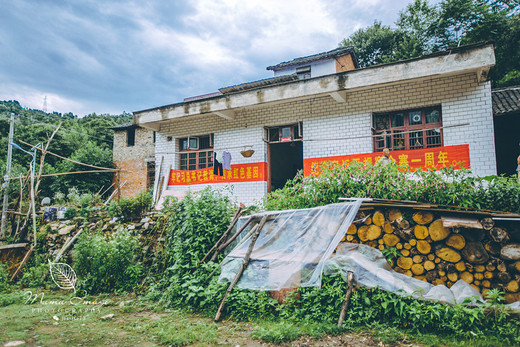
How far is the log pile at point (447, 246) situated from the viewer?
12.1 ft

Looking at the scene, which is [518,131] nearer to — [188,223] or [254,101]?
[254,101]

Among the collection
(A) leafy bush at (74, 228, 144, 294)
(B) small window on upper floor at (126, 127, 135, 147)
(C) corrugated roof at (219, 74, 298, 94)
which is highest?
(C) corrugated roof at (219, 74, 298, 94)

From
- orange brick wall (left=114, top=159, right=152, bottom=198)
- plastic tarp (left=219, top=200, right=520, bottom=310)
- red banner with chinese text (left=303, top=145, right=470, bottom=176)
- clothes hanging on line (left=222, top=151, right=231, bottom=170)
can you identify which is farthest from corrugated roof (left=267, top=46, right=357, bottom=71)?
plastic tarp (left=219, top=200, right=520, bottom=310)

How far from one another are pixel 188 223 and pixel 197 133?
4.89 meters

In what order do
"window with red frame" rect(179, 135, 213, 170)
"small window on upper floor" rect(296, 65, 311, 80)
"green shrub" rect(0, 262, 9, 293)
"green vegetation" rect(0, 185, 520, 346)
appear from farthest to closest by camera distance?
"small window on upper floor" rect(296, 65, 311, 80) → "window with red frame" rect(179, 135, 213, 170) → "green shrub" rect(0, 262, 9, 293) → "green vegetation" rect(0, 185, 520, 346)

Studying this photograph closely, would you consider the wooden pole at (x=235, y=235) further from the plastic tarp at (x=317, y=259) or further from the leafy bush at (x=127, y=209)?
the leafy bush at (x=127, y=209)

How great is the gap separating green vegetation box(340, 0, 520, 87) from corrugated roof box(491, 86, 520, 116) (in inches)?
202

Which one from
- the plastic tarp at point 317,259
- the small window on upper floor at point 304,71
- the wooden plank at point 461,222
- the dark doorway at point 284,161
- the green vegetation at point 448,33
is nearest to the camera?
the wooden plank at point 461,222

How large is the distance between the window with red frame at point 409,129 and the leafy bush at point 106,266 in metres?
6.28

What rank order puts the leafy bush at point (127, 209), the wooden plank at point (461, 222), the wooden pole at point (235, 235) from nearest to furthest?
the wooden plank at point (461, 222) < the wooden pole at point (235, 235) < the leafy bush at point (127, 209)

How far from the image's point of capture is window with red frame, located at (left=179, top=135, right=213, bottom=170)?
32.0 ft

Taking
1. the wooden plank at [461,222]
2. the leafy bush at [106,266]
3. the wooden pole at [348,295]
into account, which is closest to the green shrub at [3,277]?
the leafy bush at [106,266]

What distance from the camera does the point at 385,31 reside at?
71.5 ft

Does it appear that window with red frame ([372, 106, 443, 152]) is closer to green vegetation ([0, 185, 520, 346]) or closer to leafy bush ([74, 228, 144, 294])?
green vegetation ([0, 185, 520, 346])
